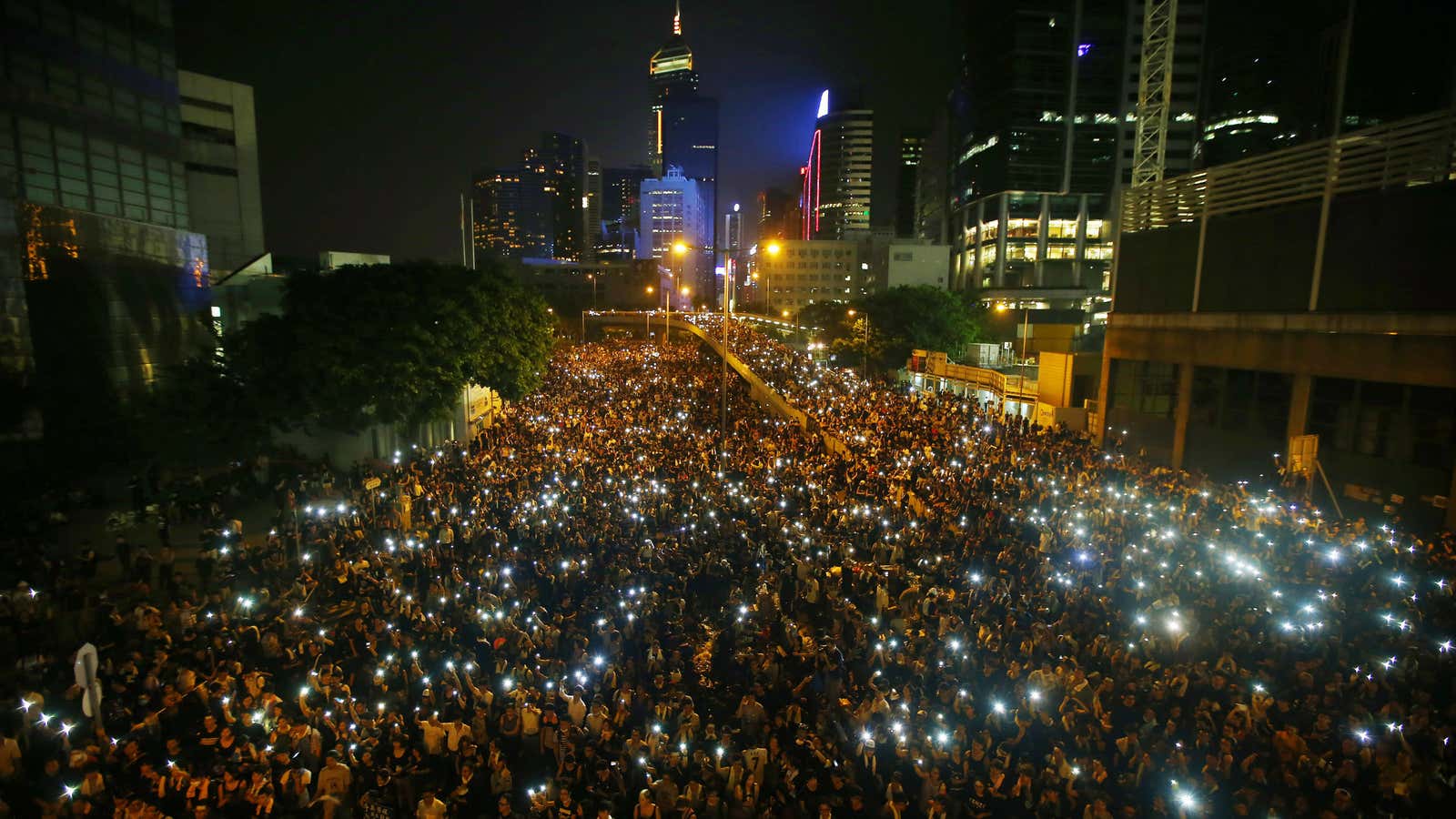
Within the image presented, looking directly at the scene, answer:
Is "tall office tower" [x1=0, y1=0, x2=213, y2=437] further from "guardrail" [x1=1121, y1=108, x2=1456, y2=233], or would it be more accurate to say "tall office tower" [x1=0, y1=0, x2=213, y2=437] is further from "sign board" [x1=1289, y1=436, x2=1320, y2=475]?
"guardrail" [x1=1121, y1=108, x2=1456, y2=233]

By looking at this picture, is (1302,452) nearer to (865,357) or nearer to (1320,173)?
(1320,173)

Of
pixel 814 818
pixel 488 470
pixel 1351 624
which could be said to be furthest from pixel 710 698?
pixel 488 470

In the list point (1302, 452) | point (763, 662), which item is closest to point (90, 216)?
point (763, 662)

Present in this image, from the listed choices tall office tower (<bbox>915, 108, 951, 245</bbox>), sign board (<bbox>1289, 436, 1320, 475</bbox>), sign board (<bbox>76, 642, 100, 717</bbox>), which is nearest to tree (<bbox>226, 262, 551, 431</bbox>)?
sign board (<bbox>76, 642, 100, 717</bbox>)

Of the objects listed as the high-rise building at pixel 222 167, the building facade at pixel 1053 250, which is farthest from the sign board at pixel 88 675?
the building facade at pixel 1053 250

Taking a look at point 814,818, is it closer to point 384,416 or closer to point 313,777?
point 313,777
